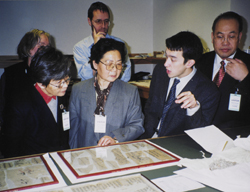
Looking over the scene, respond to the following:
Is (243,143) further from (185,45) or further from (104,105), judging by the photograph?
(104,105)

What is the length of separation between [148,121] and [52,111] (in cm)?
84

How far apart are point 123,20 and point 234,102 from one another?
3.47 metres

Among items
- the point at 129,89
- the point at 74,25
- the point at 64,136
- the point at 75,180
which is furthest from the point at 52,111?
the point at 74,25

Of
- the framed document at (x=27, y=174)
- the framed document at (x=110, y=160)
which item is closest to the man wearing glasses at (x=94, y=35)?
the framed document at (x=110, y=160)

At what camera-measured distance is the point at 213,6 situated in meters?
3.33

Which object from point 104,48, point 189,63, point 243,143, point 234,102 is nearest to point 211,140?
point 243,143

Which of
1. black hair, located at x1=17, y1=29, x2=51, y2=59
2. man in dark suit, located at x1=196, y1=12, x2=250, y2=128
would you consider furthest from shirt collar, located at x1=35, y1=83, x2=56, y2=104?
man in dark suit, located at x1=196, y1=12, x2=250, y2=128

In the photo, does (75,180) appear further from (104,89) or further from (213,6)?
(213,6)

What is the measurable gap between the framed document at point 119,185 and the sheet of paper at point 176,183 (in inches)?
1.5

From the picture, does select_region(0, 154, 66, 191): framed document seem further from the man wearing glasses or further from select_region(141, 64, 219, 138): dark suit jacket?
the man wearing glasses

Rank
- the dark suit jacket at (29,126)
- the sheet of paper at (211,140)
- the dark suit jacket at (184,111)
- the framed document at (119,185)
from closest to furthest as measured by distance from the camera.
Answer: the framed document at (119,185) < the sheet of paper at (211,140) < the dark suit jacket at (29,126) < the dark suit jacket at (184,111)

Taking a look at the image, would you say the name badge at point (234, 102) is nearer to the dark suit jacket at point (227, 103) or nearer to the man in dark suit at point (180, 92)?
the dark suit jacket at point (227, 103)

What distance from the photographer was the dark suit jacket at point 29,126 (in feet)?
4.62

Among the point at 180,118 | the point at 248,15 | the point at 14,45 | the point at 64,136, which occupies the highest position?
the point at 248,15
